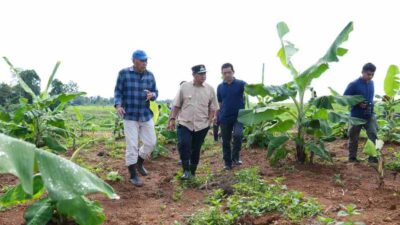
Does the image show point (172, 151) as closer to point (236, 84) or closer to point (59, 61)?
point (236, 84)

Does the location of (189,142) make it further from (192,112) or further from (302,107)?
(302,107)

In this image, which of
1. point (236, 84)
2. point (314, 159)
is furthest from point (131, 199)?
point (314, 159)

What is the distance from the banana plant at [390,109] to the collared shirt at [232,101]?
3.20 metres

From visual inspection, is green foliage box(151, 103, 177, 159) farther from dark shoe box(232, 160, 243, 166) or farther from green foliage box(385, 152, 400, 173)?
green foliage box(385, 152, 400, 173)

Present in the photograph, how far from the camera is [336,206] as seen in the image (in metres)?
4.57

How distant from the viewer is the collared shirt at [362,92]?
292 inches

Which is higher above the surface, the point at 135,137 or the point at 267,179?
the point at 135,137

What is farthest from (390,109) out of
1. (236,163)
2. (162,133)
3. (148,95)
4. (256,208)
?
(256,208)

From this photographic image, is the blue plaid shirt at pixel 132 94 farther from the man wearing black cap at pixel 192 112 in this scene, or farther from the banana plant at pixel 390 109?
the banana plant at pixel 390 109

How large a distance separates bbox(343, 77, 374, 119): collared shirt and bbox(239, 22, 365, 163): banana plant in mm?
568

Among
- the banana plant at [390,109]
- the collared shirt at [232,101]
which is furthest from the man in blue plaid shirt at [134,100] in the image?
the banana plant at [390,109]

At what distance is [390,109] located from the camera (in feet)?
31.1

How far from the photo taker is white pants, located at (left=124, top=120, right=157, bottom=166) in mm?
6102

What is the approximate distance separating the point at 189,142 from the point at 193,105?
54cm
